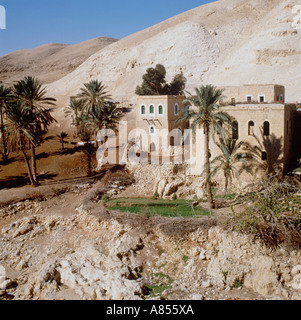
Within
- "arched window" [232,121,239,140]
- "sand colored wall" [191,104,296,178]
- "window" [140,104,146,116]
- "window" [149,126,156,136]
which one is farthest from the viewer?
"window" [140,104,146,116]

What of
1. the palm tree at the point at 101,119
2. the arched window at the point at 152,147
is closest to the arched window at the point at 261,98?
the arched window at the point at 152,147

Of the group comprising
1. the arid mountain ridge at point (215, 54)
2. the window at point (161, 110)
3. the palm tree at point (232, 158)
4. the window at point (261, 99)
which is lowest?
the palm tree at point (232, 158)

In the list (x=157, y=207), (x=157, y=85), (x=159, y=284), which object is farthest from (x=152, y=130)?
(x=159, y=284)

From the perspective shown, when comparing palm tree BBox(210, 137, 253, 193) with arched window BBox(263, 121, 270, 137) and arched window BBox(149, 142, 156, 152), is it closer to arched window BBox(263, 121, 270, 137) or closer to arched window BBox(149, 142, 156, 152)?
arched window BBox(263, 121, 270, 137)

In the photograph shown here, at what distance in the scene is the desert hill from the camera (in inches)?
3572

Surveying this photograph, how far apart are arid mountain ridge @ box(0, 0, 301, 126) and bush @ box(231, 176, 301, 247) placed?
24.1 meters

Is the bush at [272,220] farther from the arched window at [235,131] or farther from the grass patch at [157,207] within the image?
the arched window at [235,131]

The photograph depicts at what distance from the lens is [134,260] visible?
18.5 m

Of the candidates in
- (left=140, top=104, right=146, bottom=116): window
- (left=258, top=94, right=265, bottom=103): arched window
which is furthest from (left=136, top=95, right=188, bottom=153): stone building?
(left=258, top=94, right=265, bottom=103): arched window

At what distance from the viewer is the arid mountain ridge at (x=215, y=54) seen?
45969 mm

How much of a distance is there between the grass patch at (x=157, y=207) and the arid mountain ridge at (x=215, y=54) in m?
22.8
